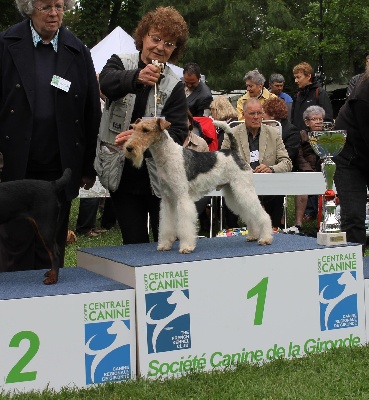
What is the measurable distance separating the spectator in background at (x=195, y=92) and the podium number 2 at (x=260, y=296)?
6.10 meters

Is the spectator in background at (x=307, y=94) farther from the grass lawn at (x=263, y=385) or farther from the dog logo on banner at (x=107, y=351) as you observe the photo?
the dog logo on banner at (x=107, y=351)

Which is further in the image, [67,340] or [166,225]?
[166,225]

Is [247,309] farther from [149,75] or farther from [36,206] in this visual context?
[149,75]

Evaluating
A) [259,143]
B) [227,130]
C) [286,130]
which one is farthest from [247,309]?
[286,130]

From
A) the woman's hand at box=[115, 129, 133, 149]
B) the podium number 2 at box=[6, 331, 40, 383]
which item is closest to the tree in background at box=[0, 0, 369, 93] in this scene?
the woman's hand at box=[115, 129, 133, 149]

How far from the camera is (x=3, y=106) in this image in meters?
3.78

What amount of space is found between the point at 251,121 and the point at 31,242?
13.0 ft

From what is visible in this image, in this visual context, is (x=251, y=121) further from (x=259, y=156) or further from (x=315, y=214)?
(x=315, y=214)

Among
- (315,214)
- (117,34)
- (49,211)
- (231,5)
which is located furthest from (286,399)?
Answer: (231,5)

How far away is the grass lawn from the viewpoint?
3.23 meters

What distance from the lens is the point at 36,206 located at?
3.39 m

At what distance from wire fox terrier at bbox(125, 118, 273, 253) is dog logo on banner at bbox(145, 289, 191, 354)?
35cm

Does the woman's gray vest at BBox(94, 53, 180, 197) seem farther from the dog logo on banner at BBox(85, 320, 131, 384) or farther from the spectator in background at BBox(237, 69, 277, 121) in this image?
the spectator in background at BBox(237, 69, 277, 121)

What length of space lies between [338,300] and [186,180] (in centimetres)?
110
